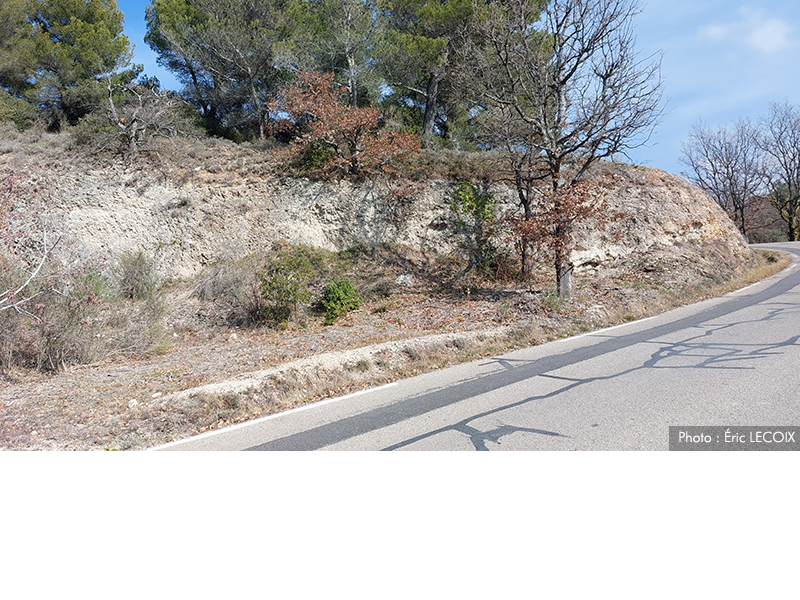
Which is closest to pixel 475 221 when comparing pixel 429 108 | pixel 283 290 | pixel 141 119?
pixel 429 108

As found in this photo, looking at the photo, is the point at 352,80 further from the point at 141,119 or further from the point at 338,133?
the point at 141,119

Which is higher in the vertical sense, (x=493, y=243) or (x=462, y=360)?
(x=493, y=243)

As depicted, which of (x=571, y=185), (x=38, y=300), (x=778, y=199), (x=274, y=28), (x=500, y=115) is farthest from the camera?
(x=778, y=199)

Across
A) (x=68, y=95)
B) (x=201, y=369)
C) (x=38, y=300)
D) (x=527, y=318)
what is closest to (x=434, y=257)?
(x=527, y=318)

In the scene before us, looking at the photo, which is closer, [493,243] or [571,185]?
[571,185]

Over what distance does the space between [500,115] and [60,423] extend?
1287cm

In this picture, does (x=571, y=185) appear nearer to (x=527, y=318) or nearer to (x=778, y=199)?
(x=527, y=318)

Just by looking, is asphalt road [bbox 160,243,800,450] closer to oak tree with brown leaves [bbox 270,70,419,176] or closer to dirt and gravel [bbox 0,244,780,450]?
dirt and gravel [bbox 0,244,780,450]

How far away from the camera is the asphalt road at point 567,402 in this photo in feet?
14.9

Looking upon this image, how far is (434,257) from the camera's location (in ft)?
54.6

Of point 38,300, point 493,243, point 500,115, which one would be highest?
point 500,115

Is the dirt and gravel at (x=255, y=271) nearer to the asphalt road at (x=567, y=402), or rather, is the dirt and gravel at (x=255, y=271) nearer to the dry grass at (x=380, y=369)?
the dry grass at (x=380, y=369)

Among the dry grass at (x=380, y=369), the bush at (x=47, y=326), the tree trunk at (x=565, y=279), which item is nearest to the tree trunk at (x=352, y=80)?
the tree trunk at (x=565, y=279)

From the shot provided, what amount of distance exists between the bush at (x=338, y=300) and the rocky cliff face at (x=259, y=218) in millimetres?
4281
